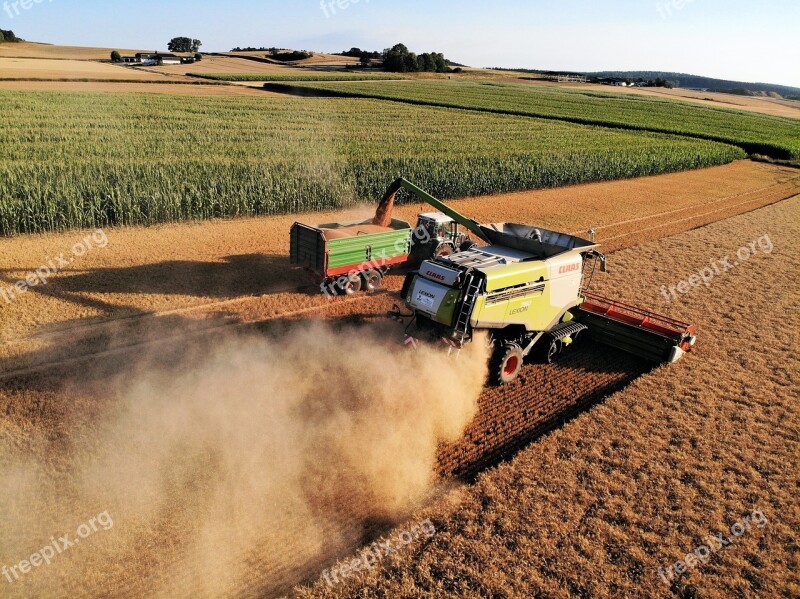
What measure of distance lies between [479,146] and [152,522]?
31.4 metres

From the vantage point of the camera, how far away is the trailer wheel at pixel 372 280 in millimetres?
15003

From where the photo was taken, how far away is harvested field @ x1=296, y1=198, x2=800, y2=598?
6.61 meters

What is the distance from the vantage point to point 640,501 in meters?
7.94

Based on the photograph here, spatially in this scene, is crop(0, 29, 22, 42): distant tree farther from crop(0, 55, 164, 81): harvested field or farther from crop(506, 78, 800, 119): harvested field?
crop(506, 78, 800, 119): harvested field

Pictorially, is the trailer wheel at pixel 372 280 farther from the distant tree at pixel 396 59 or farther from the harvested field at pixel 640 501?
the distant tree at pixel 396 59

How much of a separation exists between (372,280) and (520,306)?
5.69 metres

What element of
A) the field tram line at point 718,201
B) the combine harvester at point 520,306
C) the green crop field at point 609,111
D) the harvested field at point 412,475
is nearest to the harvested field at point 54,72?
the green crop field at point 609,111

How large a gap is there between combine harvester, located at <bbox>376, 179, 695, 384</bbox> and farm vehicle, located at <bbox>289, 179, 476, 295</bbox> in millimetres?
2386

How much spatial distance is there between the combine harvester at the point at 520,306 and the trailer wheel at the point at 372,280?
2992 millimetres

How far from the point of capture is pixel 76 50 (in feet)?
342

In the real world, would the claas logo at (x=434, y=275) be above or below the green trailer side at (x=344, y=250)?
above

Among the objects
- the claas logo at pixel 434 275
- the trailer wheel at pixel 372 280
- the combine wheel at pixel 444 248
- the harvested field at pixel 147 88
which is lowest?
the trailer wheel at pixel 372 280

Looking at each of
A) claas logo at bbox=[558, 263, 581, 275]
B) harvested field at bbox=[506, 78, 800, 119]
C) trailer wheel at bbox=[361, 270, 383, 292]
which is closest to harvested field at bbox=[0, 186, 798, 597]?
claas logo at bbox=[558, 263, 581, 275]

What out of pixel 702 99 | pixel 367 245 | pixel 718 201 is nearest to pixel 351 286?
pixel 367 245
